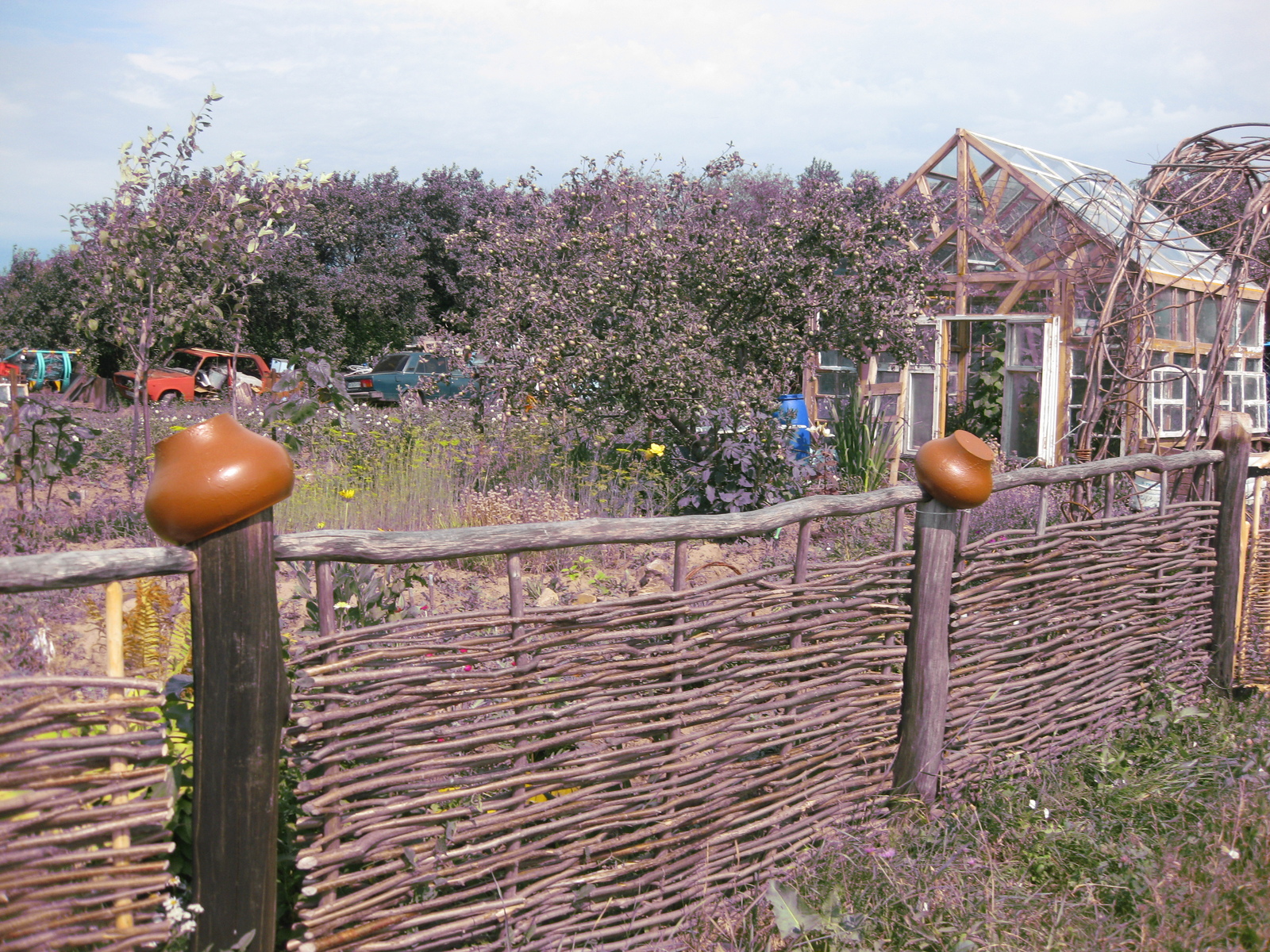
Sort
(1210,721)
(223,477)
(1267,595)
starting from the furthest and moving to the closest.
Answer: (1267,595) < (1210,721) < (223,477)

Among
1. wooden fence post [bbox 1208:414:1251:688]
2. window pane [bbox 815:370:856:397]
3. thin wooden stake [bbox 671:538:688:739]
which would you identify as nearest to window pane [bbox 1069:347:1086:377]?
window pane [bbox 815:370:856:397]

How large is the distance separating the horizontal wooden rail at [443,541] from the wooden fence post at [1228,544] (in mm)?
1503

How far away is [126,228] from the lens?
21.9 ft

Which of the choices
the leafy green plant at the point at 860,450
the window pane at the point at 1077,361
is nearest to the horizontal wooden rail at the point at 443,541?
the leafy green plant at the point at 860,450

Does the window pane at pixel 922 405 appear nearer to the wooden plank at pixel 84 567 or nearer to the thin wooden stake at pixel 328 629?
the thin wooden stake at pixel 328 629

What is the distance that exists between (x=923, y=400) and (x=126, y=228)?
8178 mm

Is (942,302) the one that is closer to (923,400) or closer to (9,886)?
(923,400)

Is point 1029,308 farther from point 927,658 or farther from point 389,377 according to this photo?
point 389,377

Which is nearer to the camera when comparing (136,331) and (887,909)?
(887,909)

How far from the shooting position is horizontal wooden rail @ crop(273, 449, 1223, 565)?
1.83 m

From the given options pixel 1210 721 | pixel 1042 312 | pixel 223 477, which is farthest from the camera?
pixel 1042 312

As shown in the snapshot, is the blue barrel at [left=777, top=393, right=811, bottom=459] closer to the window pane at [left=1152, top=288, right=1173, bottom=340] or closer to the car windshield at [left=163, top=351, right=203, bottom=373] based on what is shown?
the window pane at [left=1152, top=288, right=1173, bottom=340]

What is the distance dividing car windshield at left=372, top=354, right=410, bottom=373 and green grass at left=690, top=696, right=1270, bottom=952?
17781 millimetres

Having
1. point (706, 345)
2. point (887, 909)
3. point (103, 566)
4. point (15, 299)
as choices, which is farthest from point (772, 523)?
point (15, 299)
